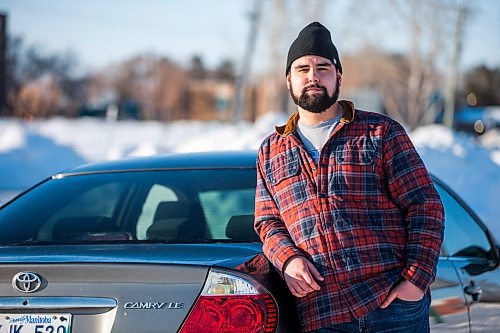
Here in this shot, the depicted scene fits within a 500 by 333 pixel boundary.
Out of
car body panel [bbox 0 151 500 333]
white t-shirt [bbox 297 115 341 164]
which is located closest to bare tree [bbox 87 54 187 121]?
car body panel [bbox 0 151 500 333]

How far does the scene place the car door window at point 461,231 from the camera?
3.97 metres

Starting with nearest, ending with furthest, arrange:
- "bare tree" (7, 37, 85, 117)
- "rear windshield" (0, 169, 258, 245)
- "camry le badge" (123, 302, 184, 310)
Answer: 1. "camry le badge" (123, 302, 184, 310)
2. "rear windshield" (0, 169, 258, 245)
3. "bare tree" (7, 37, 85, 117)

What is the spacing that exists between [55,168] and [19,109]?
90.4ft

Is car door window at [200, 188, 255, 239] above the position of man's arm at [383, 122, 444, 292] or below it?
below

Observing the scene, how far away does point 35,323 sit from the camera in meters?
2.55

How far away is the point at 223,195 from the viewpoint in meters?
4.03

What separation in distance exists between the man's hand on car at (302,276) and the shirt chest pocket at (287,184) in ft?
0.75

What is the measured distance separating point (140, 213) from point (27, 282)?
151 centimetres

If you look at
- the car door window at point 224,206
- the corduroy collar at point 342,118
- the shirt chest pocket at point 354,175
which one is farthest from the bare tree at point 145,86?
the shirt chest pocket at point 354,175

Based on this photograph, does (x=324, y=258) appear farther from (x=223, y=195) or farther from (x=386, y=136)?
(x=223, y=195)

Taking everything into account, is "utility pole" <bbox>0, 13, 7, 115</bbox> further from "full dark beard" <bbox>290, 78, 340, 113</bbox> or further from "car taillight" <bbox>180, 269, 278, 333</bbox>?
"car taillight" <bbox>180, 269, 278, 333</bbox>

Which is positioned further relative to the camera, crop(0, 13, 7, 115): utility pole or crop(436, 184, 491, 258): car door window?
crop(0, 13, 7, 115): utility pole

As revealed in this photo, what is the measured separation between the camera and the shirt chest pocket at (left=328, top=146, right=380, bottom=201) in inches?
104

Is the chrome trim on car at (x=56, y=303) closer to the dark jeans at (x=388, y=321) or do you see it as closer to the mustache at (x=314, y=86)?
the dark jeans at (x=388, y=321)
